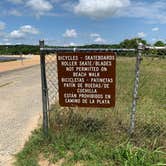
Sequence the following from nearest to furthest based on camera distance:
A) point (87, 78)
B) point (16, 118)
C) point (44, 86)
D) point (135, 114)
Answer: point (87, 78) < point (44, 86) < point (135, 114) < point (16, 118)

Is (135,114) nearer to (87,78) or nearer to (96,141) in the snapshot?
(96,141)

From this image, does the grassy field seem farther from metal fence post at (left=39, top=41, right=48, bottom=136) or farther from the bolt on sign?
the bolt on sign

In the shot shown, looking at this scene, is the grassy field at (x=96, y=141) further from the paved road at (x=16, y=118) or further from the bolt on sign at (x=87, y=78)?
the bolt on sign at (x=87, y=78)

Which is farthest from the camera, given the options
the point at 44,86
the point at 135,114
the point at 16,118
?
the point at 16,118

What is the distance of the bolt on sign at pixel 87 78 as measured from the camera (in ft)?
18.5

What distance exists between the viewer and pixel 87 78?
5.79m

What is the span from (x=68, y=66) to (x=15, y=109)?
442 cm

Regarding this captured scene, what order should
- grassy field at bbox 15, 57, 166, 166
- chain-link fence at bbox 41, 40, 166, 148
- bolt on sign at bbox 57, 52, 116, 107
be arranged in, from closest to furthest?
grassy field at bbox 15, 57, 166, 166, chain-link fence at bbox 41, 40, 166, 148, bolt on sign at bbox 57, 52, 116, 107

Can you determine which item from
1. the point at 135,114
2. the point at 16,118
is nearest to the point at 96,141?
the point at 135,114

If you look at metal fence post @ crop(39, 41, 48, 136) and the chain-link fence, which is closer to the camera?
the chain-link fence

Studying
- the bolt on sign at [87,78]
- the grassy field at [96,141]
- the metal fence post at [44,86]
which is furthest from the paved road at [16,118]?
the bolt on sign at [87,78]

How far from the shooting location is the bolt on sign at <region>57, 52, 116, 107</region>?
18.5 ft

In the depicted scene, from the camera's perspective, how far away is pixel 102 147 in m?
5.59

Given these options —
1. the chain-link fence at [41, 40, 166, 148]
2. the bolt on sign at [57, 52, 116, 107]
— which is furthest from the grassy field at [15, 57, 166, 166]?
the bolt on sign at [57, 52, 116, 107]
